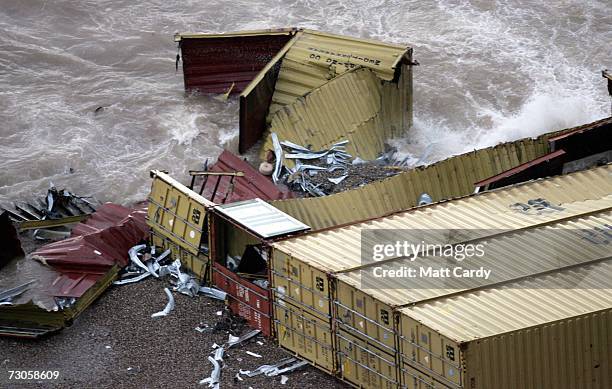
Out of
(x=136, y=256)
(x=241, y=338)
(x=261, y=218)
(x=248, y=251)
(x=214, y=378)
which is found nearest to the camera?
(x=214, y=378)

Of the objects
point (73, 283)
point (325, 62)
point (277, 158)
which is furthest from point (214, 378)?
point (325, 62)

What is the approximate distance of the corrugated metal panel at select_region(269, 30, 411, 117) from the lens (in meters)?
34.6

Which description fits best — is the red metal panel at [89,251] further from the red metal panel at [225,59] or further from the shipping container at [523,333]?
the red metal panel at [225,59]

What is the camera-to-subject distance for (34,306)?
25.7m

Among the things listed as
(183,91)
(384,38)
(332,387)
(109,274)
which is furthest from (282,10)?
(332,387)

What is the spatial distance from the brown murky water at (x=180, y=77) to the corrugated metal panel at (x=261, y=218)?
701 cm

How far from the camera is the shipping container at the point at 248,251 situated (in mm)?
25469

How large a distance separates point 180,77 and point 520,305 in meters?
21.4

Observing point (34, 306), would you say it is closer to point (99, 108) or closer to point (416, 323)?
point (416, 323)

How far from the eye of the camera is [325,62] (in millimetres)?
35062

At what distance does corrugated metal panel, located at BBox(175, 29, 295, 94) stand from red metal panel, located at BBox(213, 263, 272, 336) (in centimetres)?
1165

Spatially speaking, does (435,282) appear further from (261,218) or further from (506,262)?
(261,218)

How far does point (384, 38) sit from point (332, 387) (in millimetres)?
22025

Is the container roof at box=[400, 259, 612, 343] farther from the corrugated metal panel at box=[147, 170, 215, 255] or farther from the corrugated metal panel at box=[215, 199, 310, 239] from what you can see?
the corrugated metal panel at box=[147, 170, 215, 255]
